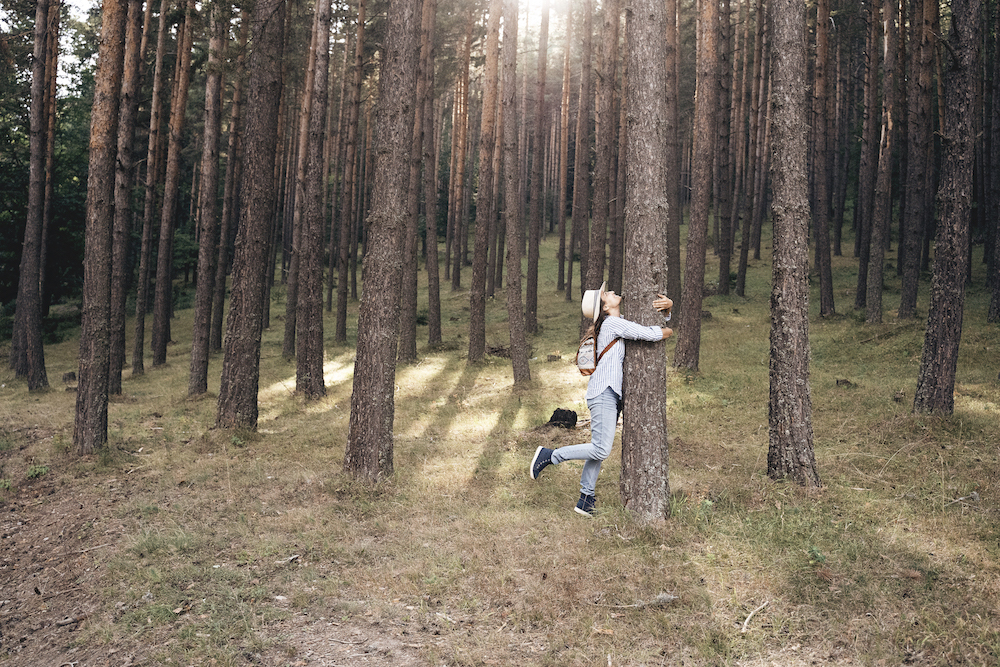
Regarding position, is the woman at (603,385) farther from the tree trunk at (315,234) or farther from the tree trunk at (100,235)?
the tree trunk at (315,234)

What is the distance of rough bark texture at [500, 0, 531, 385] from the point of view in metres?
13.7

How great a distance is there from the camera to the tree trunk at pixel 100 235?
894 cm

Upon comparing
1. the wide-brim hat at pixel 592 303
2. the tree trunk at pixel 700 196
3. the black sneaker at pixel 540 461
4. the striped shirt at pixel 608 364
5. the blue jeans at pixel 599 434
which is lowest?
the black sneaker at pixel 540 461

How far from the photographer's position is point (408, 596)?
16.9ft

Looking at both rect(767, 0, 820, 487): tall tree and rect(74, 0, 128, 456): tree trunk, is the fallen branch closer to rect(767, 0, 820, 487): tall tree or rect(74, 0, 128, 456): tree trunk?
rect(767, 0, 820, 487): tall tree

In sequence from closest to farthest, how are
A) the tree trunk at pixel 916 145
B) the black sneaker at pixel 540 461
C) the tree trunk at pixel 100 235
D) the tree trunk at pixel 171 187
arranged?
the black sneaker at pixel 540 461, the tree trunk at pixel 100 235, the tree trunk at pixel 916 145, the tree trunk at pixel 171 187

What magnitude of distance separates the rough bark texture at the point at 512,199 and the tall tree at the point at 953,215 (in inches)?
293

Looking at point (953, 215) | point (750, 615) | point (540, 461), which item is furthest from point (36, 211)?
point (953, 215)

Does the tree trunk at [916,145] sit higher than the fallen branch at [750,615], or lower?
higher

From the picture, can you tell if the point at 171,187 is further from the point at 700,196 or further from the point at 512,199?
the point at 700,196

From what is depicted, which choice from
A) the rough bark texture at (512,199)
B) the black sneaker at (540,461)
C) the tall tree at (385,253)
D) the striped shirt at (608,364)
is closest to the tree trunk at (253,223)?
the tall tree at (385,253)

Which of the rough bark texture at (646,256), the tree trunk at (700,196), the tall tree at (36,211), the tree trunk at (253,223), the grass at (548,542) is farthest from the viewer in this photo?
the tall tree at (36,211)

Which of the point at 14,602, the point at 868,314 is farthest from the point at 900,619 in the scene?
the point at 868,314

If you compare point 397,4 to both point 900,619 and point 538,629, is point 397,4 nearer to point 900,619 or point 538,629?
point 538,629
